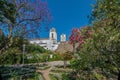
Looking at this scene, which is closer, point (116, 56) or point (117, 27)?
point (117, 27)

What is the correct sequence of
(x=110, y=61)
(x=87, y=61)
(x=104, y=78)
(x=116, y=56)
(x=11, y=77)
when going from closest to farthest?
1. (x=116, y=56)
2. (x=110, y=61)
3. (x=87, y=61)
4. (x=104, y=78)
5. (x=11, y=77)

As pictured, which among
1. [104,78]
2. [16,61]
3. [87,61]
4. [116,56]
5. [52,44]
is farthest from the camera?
[52,44]

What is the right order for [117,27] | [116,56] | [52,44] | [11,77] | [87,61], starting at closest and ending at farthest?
[117,27] → [116,56] → [87,61] → [11,77] → [52,44]

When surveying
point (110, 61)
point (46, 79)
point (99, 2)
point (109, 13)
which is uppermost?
point (99, 2)

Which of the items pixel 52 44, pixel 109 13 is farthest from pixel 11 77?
pixel 52 44

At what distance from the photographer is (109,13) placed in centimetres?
841

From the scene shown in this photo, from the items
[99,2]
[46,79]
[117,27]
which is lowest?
[46,79]

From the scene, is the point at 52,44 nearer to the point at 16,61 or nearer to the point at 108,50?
the point at 16,61

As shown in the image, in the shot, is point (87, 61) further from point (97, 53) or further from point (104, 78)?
point (104, 78)

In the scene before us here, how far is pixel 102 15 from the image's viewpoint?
9.66 metres

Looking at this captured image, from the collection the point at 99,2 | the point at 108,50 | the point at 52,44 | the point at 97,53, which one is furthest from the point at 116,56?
the point at 52,44

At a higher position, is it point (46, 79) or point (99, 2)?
point (99, 2)

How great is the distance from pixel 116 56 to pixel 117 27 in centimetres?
172

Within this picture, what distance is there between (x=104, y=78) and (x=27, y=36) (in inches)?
326
